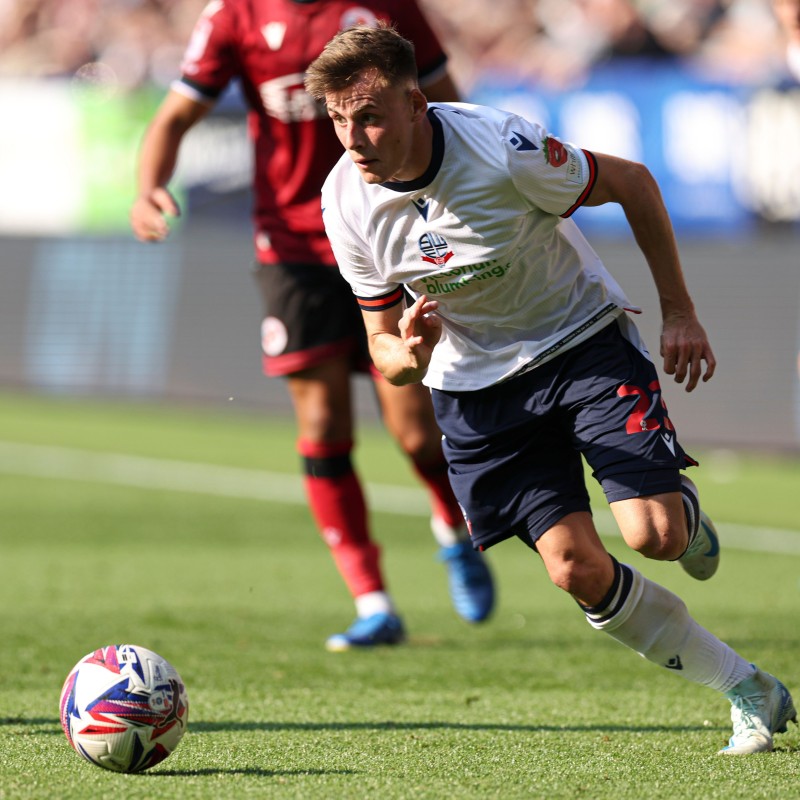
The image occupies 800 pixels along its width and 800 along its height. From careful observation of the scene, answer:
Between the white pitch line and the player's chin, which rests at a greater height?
the player's chin

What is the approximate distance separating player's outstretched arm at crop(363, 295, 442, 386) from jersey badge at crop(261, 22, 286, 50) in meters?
2.14

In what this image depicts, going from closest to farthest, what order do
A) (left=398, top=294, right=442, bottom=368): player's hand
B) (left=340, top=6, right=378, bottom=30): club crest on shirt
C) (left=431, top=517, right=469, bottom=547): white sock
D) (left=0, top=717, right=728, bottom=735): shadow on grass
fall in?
(left=398, top=294, right=442, bottom=368): player's hand < (left=0, top=717, right=728, bottom=735): shadow on grass < (left=340, top=6, right=378, bottom=30): club crest on shirt < (left=431, top=517, right=469, bottom=547): white sock

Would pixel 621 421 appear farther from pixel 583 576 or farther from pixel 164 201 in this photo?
pixel 164 201

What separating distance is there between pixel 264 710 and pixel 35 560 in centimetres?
382

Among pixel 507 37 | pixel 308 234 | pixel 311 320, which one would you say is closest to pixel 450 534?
pixel 311 320

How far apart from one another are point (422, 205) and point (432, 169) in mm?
105

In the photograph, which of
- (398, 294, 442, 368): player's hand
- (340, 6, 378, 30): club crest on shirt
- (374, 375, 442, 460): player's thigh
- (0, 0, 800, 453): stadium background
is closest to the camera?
(398, 294, 442, 368): player's hand

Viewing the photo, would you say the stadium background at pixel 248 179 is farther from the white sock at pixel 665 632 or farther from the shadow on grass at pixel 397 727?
the white sock at pixel 665 632

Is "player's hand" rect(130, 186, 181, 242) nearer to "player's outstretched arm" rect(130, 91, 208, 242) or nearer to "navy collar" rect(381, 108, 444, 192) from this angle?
"player's outstretched arm" rect(130, 91, 208, 242)

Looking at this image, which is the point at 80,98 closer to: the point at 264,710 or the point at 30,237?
the point at 30,237

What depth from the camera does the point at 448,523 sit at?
20.9ft

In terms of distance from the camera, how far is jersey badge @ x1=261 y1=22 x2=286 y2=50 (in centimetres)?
587

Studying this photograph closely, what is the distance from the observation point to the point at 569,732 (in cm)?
439

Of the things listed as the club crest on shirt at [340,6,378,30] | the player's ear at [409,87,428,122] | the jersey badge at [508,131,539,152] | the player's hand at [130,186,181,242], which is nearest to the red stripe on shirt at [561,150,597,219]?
the jersey badge at [508,131,539,152]
